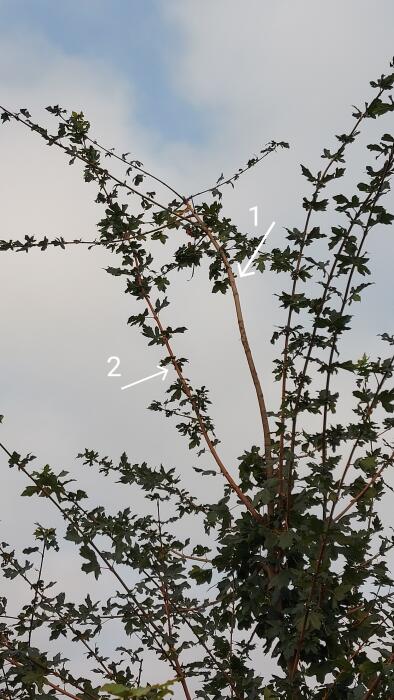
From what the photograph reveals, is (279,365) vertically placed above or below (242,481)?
above

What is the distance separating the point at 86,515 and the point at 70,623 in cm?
67

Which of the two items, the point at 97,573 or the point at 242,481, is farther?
the point at 242,481

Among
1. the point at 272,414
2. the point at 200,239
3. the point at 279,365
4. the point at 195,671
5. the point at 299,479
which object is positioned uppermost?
the point at 200,239

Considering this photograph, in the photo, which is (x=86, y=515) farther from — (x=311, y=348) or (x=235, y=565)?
(x=311, y=348)

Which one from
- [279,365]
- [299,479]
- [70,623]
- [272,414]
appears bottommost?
[70,623]

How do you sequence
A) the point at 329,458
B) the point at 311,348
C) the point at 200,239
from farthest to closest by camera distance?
the point at 200,239
the point at 329,458
the point at 311,348

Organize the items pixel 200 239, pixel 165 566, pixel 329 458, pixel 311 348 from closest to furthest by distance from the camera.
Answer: pixel 311 348, pixel 329 458, pixel 165 566, pixel 200 239

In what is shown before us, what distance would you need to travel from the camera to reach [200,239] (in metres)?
5.88

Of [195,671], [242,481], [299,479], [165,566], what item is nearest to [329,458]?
[299,479]

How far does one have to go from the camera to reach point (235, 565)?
4727 millimetres

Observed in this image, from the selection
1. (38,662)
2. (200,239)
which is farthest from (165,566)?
(200,239)

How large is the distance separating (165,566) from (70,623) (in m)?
0.65

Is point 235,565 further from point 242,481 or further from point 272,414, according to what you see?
point 272,414

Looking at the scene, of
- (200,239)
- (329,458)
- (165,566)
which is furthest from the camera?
(200,239)
